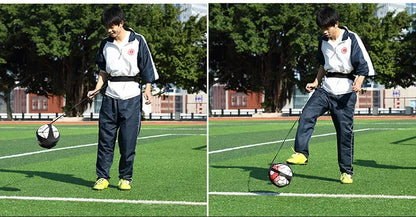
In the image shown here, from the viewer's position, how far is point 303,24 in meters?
36.7

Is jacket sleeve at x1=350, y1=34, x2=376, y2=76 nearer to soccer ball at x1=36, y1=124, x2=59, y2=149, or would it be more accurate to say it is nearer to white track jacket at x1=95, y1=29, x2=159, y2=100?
white track jacket at x1=95, y1=29, x2=159, y2=100

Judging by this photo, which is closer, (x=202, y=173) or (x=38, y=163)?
(x=202, y=173)

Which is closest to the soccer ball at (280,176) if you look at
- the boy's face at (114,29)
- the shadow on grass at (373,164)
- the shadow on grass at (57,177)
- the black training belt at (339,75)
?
the black training belt at (339,75)

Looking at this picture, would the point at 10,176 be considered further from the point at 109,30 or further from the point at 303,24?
the point at 303,24

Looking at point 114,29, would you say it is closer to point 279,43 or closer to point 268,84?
point 279,43

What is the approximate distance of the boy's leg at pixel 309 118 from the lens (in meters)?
5.67

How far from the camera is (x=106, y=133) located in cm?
579

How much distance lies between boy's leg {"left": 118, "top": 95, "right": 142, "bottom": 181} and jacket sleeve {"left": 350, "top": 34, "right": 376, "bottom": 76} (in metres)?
2.29

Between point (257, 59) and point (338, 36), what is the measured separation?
3613cm

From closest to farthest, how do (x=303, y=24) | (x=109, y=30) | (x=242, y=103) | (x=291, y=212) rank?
(x=291, y=212), (x=109, y=30), (x=303, y=24), (x=242, y=103)

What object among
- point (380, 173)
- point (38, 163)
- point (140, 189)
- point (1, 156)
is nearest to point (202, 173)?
point (140, 189)

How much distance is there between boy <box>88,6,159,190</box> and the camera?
18.4ft

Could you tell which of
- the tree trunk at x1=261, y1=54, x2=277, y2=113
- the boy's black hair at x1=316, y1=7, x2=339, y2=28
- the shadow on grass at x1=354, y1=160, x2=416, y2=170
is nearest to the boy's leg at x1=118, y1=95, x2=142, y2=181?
the boy's black hair at x1=316, y1=7, x2=339, y2=28

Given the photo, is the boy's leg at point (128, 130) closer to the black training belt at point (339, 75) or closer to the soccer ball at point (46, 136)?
the soccer ball at point (46, 136)
